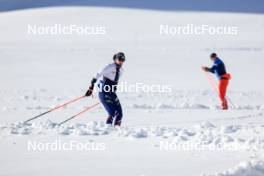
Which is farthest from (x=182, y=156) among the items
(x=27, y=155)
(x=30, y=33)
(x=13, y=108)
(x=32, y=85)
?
(x=30, y=33)

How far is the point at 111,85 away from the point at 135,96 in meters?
7.71

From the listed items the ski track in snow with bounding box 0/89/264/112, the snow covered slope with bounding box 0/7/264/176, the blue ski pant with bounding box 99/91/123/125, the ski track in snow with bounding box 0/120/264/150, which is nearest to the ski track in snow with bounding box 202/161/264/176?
the snow covered slope with bounding box 0/7/264/176

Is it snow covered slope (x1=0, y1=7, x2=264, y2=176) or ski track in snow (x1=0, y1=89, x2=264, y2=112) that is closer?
snow covered slope (x1=0, y1=7, x2=264, y2=176)

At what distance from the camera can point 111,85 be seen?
8.82 metres

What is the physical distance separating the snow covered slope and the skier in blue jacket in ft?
0.94

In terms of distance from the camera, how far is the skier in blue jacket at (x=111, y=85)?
8773 mm

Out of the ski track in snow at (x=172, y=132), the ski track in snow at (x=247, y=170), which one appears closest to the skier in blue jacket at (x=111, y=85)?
the ski track in snow at (x=172, y=132)

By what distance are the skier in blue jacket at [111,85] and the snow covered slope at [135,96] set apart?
11.2 inches

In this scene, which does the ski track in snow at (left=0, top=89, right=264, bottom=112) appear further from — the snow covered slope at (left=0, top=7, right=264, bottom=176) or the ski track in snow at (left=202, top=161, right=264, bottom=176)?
the ski track in snow at (left=202, top=161, right=264, bottom=176)

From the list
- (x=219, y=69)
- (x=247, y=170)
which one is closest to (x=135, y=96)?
(x=219, y=69)

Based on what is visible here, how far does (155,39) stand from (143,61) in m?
8.60

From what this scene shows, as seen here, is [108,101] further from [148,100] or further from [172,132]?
[148,100]

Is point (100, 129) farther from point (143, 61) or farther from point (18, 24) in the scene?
point (18, 24)

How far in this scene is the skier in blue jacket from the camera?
345 inches
